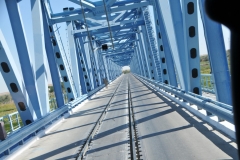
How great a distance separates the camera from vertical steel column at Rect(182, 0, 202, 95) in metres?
10.4

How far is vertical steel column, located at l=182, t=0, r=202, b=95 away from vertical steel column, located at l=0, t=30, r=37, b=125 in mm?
5904

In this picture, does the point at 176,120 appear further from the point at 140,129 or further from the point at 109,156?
the point at 109,156

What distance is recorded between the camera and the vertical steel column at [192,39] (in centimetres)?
1041

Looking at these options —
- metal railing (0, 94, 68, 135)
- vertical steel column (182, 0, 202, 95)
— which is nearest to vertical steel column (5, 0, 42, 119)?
metal railing (0, 94, 68, 135)

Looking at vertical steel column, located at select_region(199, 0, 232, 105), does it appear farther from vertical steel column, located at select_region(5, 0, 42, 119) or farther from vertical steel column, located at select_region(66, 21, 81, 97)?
vertical steel column, located at select_region(66, 21, 81, 97)

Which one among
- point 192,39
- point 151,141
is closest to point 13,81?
point 151,141

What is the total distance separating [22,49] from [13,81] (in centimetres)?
202

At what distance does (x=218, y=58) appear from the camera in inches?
346

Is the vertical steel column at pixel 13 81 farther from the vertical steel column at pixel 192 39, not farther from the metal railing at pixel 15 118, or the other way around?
the vertical steel column at pixel 192 39

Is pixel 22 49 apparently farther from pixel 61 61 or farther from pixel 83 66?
pixel 83 66

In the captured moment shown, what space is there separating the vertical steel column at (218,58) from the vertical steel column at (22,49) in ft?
21.8

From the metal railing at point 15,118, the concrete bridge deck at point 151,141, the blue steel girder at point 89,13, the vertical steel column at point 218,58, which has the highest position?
the blue steel girder at point 89,13

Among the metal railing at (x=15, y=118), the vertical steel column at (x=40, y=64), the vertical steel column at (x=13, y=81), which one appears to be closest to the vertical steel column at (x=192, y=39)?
the vertical steel column at (x=13, y=81)

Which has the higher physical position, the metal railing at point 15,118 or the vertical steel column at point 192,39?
the vertical steel column at point 192,39
